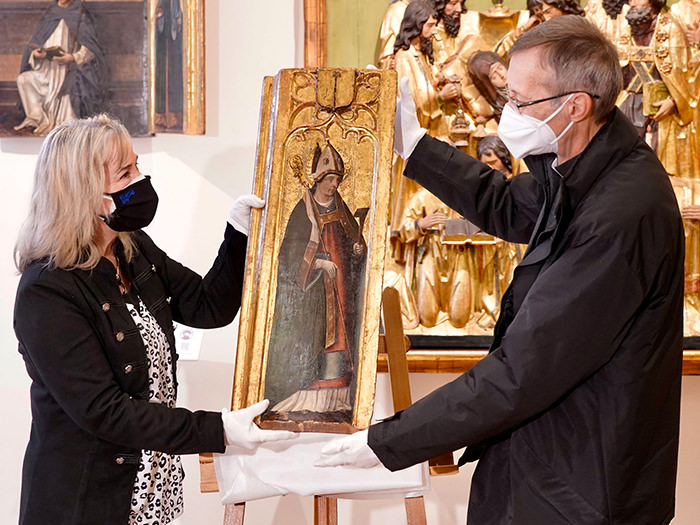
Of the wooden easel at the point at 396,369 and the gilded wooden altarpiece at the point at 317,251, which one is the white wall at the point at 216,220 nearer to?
the wooden easel at the point at 396,369

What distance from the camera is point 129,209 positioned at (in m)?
2.09

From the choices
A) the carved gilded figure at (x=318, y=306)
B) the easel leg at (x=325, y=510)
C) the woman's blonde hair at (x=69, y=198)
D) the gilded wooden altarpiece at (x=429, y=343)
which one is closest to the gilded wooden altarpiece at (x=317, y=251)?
the carved gilded figure at (x=318, y=306)

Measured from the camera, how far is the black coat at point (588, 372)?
1600mm

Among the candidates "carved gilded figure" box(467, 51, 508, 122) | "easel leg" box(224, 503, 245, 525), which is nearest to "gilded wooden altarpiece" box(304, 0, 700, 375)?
"carved gilded figure" box(467, 51, 508, 122)

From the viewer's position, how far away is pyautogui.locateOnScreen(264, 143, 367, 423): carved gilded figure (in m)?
2.01

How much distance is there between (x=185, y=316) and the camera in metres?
2.46

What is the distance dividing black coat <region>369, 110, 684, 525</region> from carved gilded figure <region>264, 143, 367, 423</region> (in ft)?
0.87

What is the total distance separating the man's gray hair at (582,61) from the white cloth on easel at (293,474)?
1043 millimetres

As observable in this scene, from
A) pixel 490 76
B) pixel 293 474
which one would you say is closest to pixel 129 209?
pixel 293 474

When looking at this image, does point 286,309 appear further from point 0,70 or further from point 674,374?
point 0,70

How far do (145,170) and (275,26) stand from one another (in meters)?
0.84

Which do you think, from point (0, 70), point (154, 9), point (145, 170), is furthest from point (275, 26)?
point (0, 70)

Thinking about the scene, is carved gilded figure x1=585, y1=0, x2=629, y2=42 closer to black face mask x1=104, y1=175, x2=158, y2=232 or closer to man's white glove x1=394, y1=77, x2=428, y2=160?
man's white glove x1=394, y1=77, x2=428, y2=160

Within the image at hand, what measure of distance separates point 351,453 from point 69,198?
99 cm
